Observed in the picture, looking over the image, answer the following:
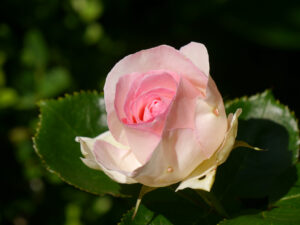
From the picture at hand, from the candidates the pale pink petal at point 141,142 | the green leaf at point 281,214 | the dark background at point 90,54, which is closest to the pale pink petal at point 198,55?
the pale pink petal at point 141,142


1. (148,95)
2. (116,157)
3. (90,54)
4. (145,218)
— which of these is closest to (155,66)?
(148,95)

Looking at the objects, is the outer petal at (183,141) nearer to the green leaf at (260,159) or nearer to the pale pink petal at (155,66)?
the pale pink petal at (155,66)

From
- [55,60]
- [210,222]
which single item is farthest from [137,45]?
[210,222]


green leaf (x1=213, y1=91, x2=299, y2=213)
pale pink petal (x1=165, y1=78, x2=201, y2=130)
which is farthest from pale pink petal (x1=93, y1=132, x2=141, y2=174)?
green leaf (x1=213, y1=91, x2=299, y2=213)

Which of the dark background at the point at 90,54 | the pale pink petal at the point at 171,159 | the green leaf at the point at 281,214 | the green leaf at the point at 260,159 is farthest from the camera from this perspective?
the dark background at the point at 90,54

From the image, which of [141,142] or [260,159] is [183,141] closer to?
[141,142]

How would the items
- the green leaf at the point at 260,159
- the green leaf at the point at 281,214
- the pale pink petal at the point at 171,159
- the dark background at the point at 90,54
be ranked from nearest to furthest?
the pale pink petal at the point at 171,159 → the green leaf at the point at 281,214 → the green leaf at the point at 260,159 → the dark background at the point at 90,54
